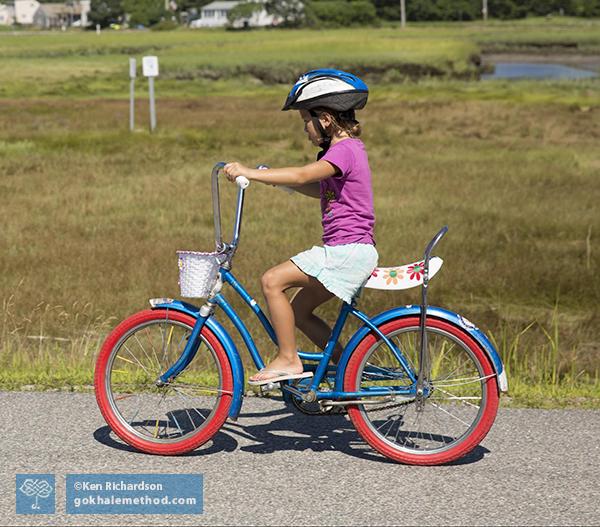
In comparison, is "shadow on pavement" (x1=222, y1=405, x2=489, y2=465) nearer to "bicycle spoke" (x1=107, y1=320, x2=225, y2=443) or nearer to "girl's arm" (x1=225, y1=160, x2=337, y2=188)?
"bicycle spoke" (x1=107, y1=320, x2=225, y2=443)

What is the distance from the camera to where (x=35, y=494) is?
4566 mm

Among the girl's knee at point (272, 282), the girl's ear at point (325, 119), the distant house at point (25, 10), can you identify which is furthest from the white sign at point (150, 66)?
the distant house at point (25, 10)

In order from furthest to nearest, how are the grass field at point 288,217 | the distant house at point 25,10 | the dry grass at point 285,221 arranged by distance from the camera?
1. the distant house at point 25,10
2. the dry grass at point 285,221
3. the grass field at point 288,217

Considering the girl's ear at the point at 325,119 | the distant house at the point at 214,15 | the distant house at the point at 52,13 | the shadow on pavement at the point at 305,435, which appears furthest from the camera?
the distant house at the point at 214,15

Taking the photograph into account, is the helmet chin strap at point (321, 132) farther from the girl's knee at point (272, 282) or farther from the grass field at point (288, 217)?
the grass field at point (288, 217)

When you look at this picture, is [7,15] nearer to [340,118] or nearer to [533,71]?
[533,71]

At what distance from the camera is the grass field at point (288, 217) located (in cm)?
951

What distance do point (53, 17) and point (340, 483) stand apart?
177927mm

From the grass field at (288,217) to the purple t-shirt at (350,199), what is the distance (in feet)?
5.23

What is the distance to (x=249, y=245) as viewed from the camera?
14430 millimetres

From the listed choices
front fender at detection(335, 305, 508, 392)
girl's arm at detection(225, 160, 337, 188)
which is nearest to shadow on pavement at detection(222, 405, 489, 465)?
front fender at detection(335, 305, 508, 392)

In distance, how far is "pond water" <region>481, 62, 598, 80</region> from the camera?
75.2 m

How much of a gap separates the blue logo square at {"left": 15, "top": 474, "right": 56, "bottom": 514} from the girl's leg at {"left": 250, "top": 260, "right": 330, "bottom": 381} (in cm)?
105

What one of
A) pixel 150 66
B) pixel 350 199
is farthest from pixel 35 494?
pixel 150 66
